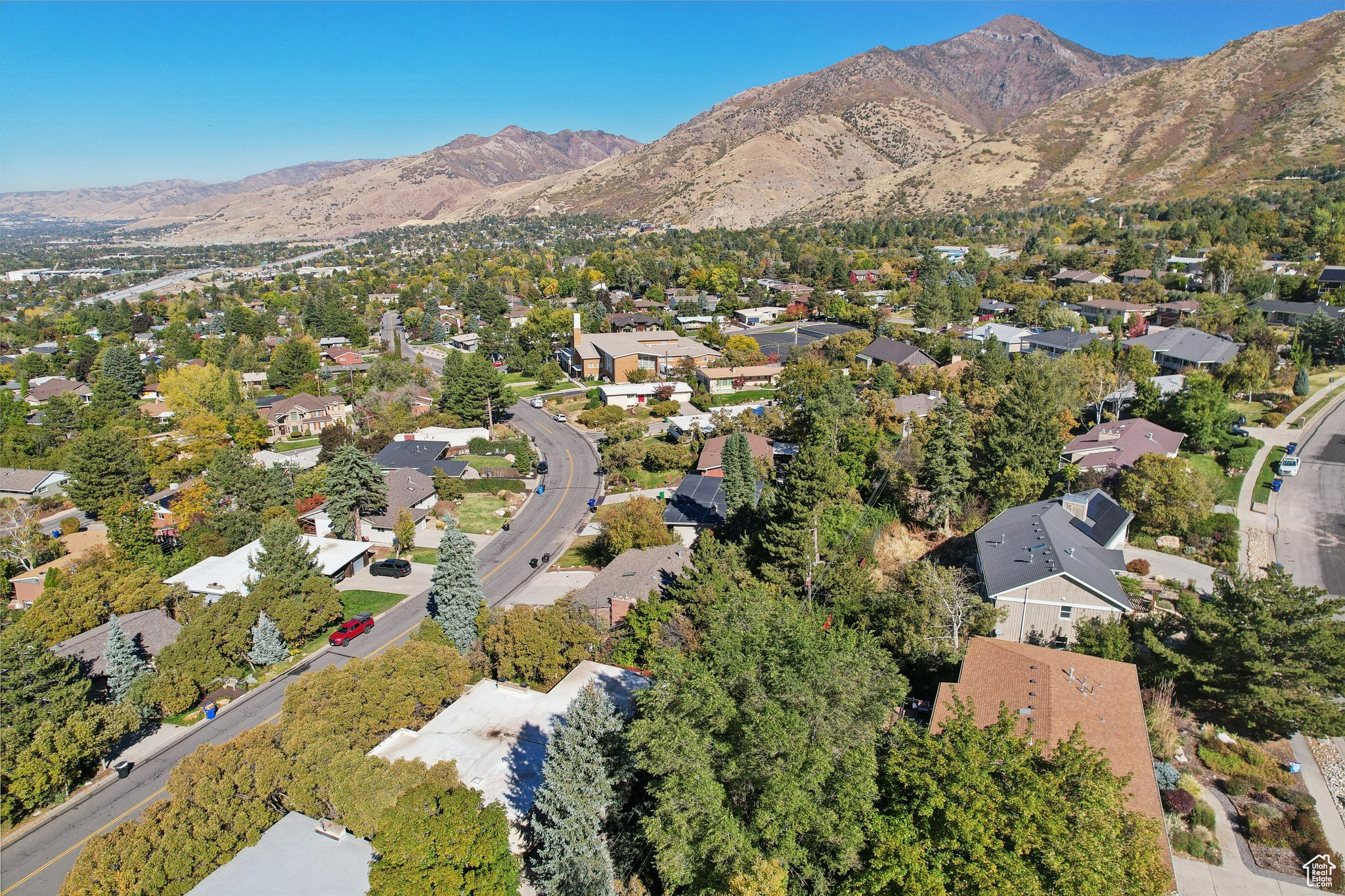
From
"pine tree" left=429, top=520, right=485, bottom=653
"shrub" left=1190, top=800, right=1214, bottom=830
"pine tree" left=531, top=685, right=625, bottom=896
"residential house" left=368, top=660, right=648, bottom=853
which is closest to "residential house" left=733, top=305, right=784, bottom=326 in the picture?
"pine tree" left=429, top=520, right=485, bottom=653

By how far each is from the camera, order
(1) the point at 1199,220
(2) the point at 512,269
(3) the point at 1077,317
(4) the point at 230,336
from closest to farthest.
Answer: (3) the point at 1077,317, (4) the point at 230,336, (1) the point at 1199,220, (2) the point at 512,269

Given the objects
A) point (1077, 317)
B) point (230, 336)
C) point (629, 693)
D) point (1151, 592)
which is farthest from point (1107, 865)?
point (230, 336)

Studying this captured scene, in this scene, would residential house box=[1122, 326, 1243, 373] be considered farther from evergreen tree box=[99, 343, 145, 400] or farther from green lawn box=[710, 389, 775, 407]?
evergreen tree box=[99, 343, 145, 400]

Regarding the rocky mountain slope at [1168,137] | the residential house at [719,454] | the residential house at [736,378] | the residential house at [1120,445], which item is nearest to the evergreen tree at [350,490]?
the residential house at [719,454]

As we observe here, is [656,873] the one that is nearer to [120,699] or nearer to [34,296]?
[120,699]

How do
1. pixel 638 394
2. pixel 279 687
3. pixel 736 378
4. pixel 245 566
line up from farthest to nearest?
pixel 736 378, pixel 638 394, pixel 245 566, pixel 279 687

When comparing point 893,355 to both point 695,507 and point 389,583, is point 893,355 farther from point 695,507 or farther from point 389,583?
point 389,583

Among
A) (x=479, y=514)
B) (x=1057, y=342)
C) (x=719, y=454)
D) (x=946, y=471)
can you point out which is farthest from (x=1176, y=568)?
(x=1057, y=342)
